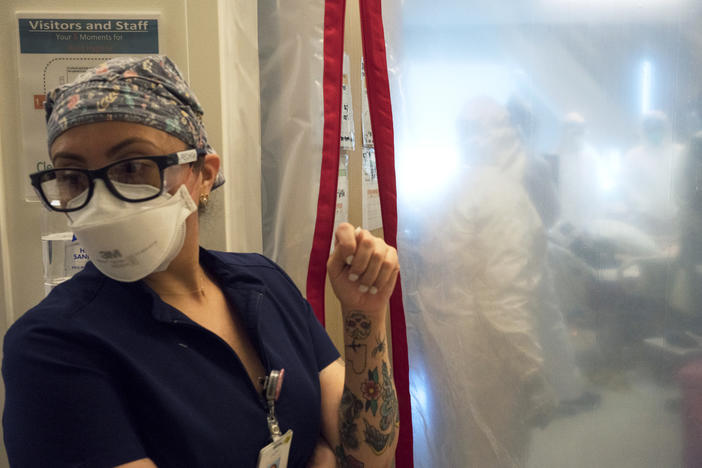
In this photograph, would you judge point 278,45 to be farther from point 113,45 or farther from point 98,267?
point 98,267

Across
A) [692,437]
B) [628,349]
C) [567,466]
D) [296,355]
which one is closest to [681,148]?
[628,349]

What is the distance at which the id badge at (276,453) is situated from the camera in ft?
2.46

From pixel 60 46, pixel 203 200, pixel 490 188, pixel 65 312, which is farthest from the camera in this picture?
pixel 490 188

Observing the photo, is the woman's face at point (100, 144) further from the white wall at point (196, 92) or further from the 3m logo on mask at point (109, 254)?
the white wall at point (196, 92)

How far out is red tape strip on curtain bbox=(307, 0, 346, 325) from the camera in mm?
1225

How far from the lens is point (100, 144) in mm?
729

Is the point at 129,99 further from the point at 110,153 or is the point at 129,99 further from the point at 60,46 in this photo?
the point at 60,46

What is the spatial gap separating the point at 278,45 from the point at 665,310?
1.19 m

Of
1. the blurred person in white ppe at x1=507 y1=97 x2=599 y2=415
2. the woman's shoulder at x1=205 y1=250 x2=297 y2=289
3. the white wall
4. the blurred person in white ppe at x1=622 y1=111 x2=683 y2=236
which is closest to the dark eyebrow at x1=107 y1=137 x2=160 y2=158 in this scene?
the woman's shoulder at x1=205 y1=250 x2=297 y2=289

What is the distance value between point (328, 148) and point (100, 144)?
0.61m

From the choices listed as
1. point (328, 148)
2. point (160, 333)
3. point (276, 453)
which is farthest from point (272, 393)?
point (328, 148)

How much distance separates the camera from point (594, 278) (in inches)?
49.5

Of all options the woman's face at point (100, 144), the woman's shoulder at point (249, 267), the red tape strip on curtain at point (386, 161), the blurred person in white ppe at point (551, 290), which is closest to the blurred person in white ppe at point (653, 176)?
the blurred person in white ppe at point (551, 290)

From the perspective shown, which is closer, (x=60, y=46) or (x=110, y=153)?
(x=110, y=153)
